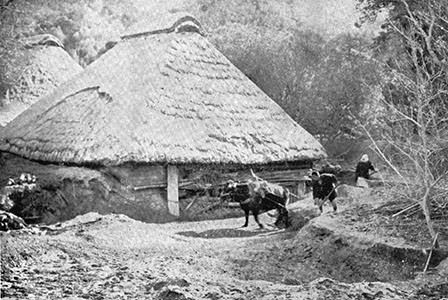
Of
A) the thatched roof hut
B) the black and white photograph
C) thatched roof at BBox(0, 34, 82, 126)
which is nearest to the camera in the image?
the black and white photograph

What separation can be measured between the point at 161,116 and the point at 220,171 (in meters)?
1.92

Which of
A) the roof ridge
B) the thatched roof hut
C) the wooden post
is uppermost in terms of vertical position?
the roof ridge

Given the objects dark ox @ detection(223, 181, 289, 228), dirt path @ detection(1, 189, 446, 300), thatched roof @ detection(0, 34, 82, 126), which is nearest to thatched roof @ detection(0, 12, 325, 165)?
dark ox @ detection(223, 181, 289, 228)

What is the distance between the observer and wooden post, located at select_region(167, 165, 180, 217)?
1234 cm

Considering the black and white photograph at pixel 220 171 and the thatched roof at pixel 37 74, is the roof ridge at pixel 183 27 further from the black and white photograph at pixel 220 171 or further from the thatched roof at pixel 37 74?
the thatched roof at pixel 37 74

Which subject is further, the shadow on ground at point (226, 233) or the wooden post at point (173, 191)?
the wooden post at point (173, 191)

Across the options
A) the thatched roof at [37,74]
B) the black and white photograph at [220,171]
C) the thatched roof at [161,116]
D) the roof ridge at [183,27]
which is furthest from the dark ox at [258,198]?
the thatched roof at [37,74]

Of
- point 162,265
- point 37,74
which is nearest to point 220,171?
point 162,265

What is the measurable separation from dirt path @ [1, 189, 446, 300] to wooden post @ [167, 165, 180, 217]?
1326 mm

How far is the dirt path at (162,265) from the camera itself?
5.12 metres

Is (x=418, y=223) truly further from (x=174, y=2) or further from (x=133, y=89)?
(x=174, y=2)

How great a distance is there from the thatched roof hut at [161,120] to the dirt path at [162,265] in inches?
65.8

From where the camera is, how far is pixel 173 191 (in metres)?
12.4

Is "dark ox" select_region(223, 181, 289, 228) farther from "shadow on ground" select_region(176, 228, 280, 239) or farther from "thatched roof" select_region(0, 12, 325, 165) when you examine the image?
"thatched roof" select_region(0, 12, 325, 165)
